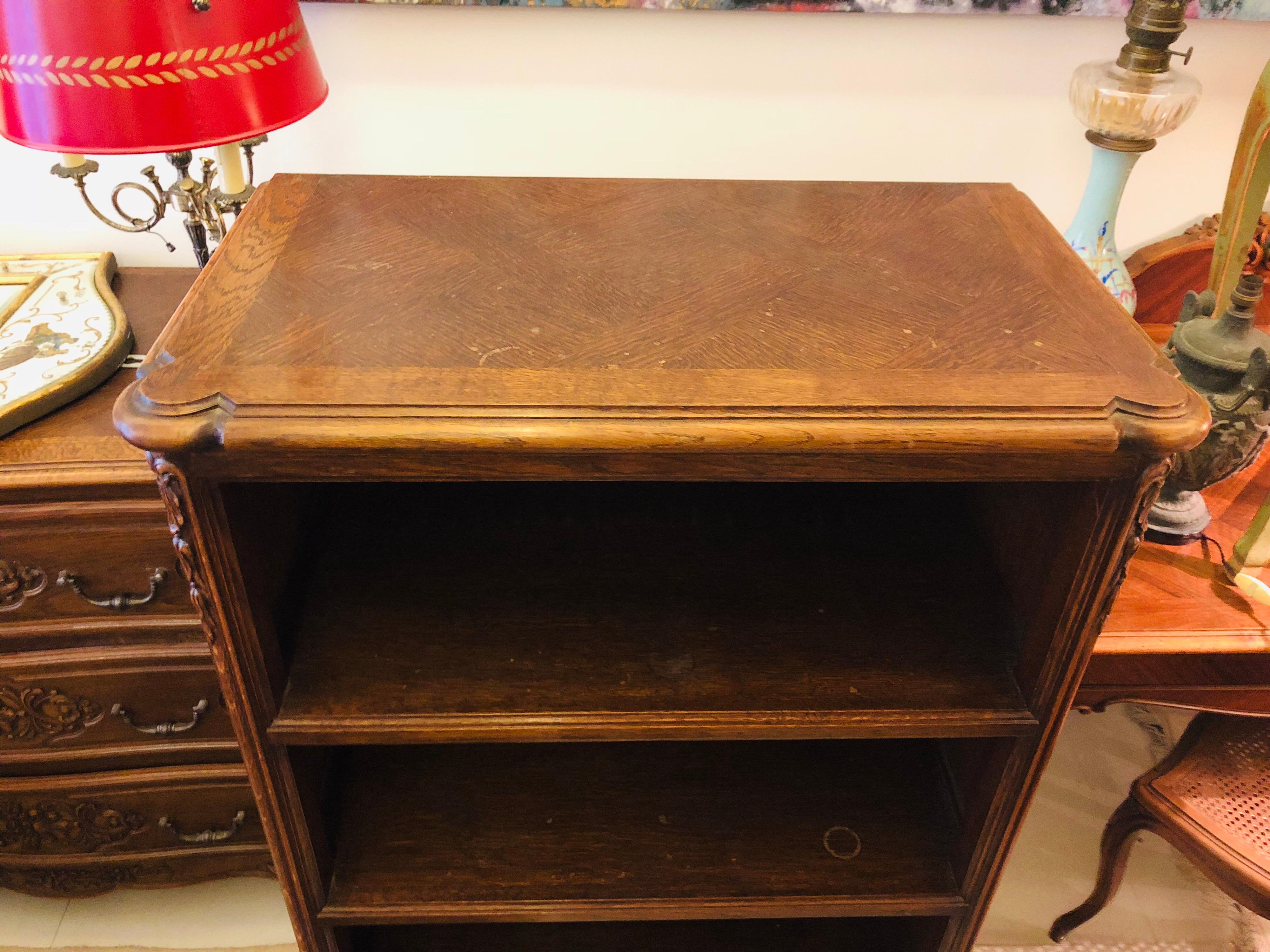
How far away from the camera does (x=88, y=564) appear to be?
98cm

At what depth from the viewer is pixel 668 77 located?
1.20m

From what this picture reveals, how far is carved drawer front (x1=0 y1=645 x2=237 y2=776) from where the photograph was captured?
3.50 ft

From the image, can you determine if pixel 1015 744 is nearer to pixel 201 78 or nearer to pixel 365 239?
pixel 365 239

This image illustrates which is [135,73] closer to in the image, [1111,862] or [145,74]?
[145,74]

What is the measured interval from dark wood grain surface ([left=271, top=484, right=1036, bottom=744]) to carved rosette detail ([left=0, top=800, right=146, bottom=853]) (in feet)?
1.95

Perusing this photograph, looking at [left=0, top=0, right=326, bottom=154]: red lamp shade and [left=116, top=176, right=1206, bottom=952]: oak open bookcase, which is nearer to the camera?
[left=116, top=176, right=1206, bottom=952]: oak open bookcase

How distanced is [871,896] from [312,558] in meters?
0.68

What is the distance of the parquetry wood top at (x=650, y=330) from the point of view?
630 mm

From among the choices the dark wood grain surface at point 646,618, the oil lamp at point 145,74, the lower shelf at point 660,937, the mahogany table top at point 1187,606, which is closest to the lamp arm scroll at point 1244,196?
the mahogany table top at point 1187,606

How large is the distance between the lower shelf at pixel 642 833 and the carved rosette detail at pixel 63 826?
0.39 m

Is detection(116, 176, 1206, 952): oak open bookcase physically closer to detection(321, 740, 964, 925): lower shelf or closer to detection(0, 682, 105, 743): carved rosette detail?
detection(321, 740, 964, 925): lower shelf

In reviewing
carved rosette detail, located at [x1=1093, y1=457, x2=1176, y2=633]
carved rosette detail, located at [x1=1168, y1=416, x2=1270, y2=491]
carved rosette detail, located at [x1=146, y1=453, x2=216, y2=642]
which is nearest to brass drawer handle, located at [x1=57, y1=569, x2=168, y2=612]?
carved rosette detail, located at [x1=146, y1=453, x2=216, y2=642]

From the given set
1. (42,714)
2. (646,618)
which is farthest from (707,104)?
(42,714)

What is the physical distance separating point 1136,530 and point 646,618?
42 cm
